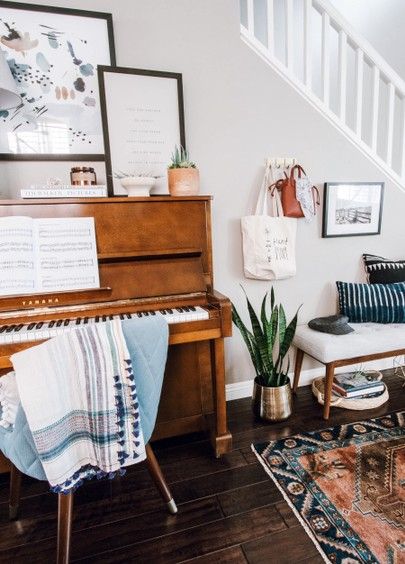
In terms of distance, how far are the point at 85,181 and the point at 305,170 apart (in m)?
1.40

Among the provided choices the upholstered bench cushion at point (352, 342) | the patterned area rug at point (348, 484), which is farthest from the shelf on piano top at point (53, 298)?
the upholstered bench cushion at point (352, 342)

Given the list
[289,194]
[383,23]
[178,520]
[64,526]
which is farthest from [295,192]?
[383,23]

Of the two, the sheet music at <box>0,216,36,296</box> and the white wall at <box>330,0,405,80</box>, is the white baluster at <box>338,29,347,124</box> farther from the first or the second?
the sheet music at <box>0,216,36,296</box>

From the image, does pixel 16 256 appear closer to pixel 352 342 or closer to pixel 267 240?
pixel 267 240

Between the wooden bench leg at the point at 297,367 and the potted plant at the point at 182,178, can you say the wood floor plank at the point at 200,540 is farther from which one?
the potted plant at the point at 182,178

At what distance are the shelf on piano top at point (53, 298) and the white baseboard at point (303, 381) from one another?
1172mm

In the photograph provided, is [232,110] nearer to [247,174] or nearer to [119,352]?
[247,174]

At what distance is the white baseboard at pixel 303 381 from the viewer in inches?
89.4

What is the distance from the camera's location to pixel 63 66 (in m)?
1.68

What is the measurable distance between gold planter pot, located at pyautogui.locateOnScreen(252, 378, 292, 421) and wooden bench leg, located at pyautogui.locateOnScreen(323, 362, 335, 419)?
21cm

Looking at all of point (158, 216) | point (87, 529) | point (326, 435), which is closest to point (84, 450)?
point (87, 529)

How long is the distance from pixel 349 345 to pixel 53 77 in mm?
2171

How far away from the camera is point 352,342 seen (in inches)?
77.2

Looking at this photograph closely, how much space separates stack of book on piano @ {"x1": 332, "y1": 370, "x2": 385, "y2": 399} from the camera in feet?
6.88
